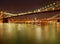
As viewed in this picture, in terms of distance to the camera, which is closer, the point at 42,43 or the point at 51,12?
the point at 42,43

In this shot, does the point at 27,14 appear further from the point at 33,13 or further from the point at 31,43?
the point at 31,43

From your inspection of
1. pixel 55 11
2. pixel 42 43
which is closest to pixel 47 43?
pixel 42 43

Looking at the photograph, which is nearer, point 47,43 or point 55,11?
point 47,43

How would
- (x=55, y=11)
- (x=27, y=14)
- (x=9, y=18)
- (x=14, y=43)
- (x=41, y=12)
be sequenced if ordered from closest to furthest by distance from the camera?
(x=14, y=43), (x=55, y=11), (x=41, y=12), (x=27, y=14), (x=9, y=18)

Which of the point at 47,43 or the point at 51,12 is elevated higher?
the point at 51,12

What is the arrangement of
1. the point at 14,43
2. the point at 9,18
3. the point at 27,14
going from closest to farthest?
the point at 14,43 → the point at 27,14 → the point at 9,18

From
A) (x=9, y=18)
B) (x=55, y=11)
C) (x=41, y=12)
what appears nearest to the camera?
(x=55, y=11)

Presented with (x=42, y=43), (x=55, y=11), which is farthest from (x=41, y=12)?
(x=42, y=43)

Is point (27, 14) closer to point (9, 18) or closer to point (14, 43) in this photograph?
point (9, 18)

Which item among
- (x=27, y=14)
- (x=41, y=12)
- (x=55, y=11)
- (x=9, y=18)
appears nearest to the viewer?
(x=55, y=11)
